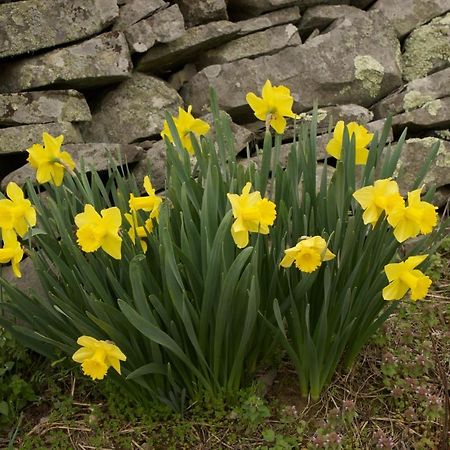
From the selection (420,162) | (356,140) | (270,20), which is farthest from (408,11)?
(356,140)

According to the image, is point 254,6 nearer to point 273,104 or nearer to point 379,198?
point 273,104

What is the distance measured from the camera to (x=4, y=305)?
2.05m

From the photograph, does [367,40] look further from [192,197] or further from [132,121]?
[192,197]

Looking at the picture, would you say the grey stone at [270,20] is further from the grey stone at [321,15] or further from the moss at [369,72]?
the moss at [369,72]

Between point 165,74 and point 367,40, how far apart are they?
1.09m

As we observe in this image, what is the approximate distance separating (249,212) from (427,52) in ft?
7.67

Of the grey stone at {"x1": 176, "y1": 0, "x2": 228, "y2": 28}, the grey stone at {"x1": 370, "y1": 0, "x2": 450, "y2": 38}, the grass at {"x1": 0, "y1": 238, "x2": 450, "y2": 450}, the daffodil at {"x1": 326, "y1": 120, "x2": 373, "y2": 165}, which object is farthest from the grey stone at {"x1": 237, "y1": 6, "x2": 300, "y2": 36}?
the grass at {"x1": 0, "y1": 238, "x2": 450, "y2": 450}

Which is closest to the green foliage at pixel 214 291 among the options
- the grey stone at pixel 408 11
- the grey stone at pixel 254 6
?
the grey stone at pixel 254 6

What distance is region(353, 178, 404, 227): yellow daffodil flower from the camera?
1.70 metres

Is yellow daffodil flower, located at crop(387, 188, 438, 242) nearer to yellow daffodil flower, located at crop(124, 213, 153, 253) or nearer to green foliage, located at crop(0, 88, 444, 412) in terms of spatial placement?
green foliage, located at crop(0, 88, 444, 412)

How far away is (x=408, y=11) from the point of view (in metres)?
3.61

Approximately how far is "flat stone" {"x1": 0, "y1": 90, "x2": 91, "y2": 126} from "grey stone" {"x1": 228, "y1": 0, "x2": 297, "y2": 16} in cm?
102

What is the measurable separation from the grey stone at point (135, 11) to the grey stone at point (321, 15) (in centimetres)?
83

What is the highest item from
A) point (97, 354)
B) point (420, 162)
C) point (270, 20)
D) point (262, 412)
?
point (270, 20)
